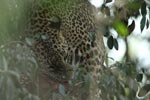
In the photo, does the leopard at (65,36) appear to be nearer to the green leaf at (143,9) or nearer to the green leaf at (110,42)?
the green leaf at (110,42)

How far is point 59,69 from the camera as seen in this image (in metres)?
4.92

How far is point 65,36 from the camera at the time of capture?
5207 millimetres

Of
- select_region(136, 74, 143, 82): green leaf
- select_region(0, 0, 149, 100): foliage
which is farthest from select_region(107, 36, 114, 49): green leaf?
select_region(136, 74, 143, 82): green leaf

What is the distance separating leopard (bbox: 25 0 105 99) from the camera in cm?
496

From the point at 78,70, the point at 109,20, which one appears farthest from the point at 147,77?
the point at 78,70

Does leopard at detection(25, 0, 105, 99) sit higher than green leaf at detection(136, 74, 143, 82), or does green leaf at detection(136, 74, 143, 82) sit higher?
leopard at detection(25, 0, 105, 99)

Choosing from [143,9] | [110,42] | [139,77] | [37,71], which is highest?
[143,9]

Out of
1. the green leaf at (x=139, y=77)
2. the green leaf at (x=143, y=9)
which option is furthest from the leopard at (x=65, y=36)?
the green leaf at (x=143, y=9)

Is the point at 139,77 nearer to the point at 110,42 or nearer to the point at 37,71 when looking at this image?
the point at 110,42

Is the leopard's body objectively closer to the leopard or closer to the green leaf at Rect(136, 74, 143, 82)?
the leopard

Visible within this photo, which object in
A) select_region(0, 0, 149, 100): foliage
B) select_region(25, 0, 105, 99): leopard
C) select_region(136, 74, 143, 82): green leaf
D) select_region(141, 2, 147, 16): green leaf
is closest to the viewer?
select_region(0, 0, 149, 100): foliage

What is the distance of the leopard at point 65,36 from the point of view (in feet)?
16.3

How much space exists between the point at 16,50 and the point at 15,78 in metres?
0.47

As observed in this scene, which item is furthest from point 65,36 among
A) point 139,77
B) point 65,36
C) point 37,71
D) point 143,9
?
point 37,71
